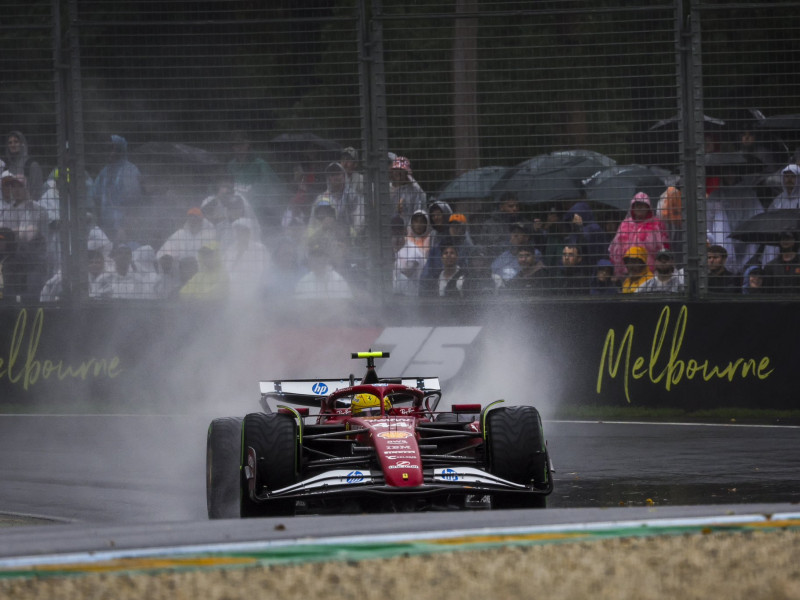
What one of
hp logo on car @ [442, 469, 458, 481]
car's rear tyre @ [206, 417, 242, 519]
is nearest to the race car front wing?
hp logo on car @ [442, 469, 458, 481]

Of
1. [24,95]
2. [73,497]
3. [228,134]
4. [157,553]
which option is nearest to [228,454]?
[73,497]

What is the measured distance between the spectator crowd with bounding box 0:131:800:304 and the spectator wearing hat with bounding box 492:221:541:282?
0.04ft

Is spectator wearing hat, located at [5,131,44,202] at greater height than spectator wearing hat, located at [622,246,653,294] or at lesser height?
greater

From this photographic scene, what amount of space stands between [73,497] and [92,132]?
6638 mm

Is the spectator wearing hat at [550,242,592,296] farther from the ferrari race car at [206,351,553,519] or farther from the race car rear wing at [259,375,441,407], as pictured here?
the ferrari race car at [206,351,553,519]

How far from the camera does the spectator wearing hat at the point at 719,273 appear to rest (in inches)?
542

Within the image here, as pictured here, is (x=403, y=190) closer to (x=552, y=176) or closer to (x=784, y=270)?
(x=552, y=176)

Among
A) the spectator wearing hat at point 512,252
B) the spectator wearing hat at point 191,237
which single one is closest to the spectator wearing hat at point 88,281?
the spectator wearing hat at point 191,237

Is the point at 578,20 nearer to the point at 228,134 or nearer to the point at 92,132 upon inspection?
the point at 228,134

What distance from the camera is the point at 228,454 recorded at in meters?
8.40

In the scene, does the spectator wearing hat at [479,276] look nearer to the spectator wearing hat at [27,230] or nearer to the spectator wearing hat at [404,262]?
the spectator wearing hat at [404,262]

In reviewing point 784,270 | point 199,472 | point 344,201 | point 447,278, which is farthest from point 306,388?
point 784,270

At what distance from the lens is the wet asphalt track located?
7.25 m

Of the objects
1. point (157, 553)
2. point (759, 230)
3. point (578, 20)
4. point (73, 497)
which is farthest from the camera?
point (578, 20)
